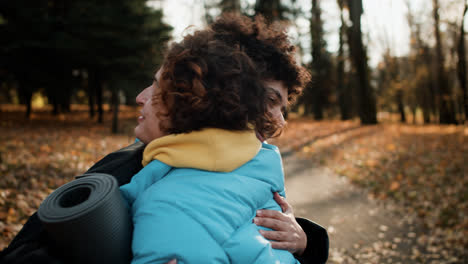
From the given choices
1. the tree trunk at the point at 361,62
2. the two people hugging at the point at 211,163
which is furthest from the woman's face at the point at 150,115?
the tree trunk at the point at 361,62

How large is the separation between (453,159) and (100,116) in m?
17.9

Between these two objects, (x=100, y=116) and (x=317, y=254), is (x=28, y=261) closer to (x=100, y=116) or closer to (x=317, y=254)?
(x=317, y=254)

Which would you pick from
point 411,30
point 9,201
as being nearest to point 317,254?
point 9,201

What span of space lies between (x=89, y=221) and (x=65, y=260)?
26 cm

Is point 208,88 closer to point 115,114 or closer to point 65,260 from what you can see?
point 65,260

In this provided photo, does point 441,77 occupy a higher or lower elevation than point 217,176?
higher

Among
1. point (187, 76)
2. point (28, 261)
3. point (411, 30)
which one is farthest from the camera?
point (411, 30)

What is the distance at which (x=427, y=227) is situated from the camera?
4.96 meters

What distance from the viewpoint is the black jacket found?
1089 mm

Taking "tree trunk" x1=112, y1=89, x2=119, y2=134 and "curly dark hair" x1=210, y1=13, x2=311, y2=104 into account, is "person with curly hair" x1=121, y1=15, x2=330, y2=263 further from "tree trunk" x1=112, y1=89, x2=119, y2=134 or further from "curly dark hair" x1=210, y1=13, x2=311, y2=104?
"tree trunk" x1=112, y1=89, x2=119, y2=134

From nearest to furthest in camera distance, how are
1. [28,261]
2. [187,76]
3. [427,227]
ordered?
[28,261]
[187,76]
[427,227]

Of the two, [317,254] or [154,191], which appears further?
[317,254]

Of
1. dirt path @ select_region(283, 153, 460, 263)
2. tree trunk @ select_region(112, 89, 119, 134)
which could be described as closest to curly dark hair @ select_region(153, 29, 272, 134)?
dirt path @ select_region(283, 153, 460, 263)

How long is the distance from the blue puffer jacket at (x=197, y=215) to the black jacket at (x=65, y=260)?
28cm
